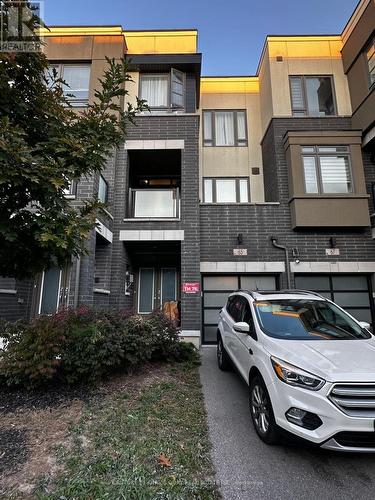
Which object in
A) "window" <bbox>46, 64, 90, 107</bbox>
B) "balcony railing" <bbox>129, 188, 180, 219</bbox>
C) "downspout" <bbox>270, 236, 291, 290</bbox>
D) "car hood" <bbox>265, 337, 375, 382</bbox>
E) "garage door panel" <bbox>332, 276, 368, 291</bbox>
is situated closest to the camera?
"car hood" <bbox>265, 337, 375, 382</bbox>

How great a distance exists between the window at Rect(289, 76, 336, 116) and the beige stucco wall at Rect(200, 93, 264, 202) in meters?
1.93

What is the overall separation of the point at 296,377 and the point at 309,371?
16 cm

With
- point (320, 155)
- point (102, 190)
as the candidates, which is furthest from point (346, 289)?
point (102, 190)

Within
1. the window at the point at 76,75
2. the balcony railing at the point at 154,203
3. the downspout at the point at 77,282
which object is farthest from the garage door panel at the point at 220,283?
the window at the point at 76,75

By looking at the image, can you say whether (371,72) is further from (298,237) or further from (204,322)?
(204,322)

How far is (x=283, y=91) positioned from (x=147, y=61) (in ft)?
17.8

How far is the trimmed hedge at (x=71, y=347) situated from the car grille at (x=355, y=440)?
141 inches

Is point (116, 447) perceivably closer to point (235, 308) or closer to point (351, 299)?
point (235, 308)

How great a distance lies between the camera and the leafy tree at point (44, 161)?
3.13 meters

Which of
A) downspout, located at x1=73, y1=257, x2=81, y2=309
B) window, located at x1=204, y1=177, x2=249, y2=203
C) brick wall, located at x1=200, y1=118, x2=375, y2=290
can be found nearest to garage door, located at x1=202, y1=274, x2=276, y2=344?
brick wall, located at x1=200, y1=118, x2=375, y2=290

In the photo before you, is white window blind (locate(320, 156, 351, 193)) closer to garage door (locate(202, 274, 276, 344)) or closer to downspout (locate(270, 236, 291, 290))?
downspout (locate(270, 236, 291, 290))

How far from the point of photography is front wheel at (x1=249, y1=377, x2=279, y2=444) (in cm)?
314

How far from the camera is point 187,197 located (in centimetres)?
951

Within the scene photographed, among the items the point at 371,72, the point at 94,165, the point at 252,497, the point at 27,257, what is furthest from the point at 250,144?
the point at 252,497
